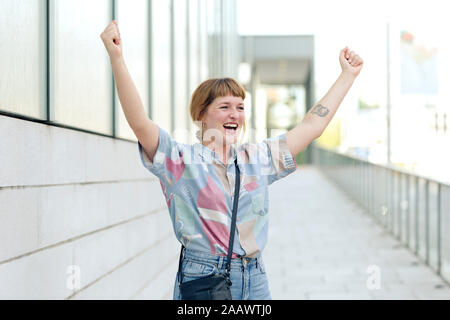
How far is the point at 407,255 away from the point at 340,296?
9.97ft

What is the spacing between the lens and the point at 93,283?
4.23 m

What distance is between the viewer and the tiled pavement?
24.3 feet

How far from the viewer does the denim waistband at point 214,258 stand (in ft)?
8.01

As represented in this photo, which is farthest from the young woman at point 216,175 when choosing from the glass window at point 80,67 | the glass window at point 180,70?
the glass window at point 180,70

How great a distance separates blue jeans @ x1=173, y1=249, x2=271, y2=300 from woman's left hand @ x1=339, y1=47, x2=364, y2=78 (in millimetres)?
841

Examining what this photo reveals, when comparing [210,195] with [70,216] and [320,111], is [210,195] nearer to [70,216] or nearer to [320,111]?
[320,111]

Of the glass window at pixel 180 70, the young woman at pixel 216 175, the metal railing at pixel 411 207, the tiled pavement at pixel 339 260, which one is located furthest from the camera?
the glass window at pixel 180 70

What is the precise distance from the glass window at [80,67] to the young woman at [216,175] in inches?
51.5

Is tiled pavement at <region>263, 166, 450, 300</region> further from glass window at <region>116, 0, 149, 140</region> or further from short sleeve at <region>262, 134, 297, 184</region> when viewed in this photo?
short sleeve at <region>262, 134, 297, 184</region>

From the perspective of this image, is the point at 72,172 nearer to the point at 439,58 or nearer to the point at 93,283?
the point at 93,283

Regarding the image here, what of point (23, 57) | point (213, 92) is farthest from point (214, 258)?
point (23, 57)

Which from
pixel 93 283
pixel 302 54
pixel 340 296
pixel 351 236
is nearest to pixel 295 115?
pixel 302 54

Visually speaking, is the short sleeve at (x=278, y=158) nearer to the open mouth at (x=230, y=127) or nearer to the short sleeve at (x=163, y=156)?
the open mouth at (x=230, y=127)

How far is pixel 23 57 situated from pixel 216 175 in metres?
1.29
